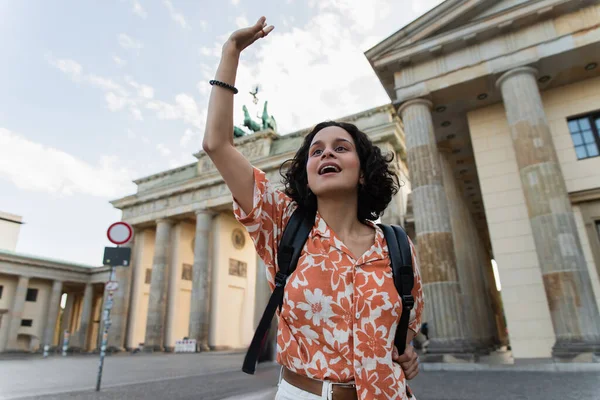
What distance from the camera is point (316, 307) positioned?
4.46 ft

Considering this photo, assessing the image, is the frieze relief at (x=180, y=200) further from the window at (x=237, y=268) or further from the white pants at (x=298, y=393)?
the white pants at (x=298, y=393)

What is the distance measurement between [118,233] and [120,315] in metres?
29.1

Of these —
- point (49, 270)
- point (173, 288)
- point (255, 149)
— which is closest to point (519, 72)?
point (255, 149)

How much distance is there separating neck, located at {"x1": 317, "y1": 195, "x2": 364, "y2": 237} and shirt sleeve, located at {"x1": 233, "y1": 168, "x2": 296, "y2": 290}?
0.56 ft

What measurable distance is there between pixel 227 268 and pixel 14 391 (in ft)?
85.7

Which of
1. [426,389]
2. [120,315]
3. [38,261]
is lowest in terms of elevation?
[426,389]

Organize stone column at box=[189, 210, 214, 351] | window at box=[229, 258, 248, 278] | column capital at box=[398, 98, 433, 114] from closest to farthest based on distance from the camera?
column capital at box=[398, 98, 433, 114] < stone column at box=[189, 210, 214, 351] < window at box=[229, 258, 248, 278]

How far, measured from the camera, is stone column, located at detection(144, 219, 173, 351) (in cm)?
3023

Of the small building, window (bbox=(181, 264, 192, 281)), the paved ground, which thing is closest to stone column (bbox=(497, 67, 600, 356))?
the paved ground

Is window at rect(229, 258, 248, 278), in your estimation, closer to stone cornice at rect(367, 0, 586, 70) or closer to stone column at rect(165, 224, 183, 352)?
stone column at rect(165, 224, 183, 352)

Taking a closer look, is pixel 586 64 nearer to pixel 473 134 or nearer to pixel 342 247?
pixel 473 134

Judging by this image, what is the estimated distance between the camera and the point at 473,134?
49.9 ft

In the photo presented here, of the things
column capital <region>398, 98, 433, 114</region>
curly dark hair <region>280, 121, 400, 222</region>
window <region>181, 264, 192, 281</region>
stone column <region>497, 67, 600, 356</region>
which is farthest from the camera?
window <region>181, 264, 192, 281</region>

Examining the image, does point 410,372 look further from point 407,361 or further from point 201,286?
point 201,286
